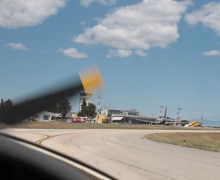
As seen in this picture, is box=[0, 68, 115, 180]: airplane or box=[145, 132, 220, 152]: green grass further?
box=[145, 132, 220, 152]: green grass

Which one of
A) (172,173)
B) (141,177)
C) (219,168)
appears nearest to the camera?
(141,177)

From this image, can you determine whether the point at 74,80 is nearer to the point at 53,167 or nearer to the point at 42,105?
the point at 42,105

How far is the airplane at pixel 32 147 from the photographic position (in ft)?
5.31

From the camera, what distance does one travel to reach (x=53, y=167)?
5.68 feet

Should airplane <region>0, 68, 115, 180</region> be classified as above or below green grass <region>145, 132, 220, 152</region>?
above

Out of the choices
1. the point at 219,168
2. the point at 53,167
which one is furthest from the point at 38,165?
the point at 219,168

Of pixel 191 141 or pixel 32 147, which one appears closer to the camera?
pixel 32 147

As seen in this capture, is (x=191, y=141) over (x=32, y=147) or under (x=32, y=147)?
under

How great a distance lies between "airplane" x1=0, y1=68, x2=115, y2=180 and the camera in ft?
5.31

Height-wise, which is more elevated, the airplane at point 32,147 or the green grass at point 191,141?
the airplane at point 32,147

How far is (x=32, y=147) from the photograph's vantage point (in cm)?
179

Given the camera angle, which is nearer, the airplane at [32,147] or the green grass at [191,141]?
the airplane at [32,147]

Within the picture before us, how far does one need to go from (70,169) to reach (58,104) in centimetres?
30

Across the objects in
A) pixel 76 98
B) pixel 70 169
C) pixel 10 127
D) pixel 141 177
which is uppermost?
pixel 76 98
